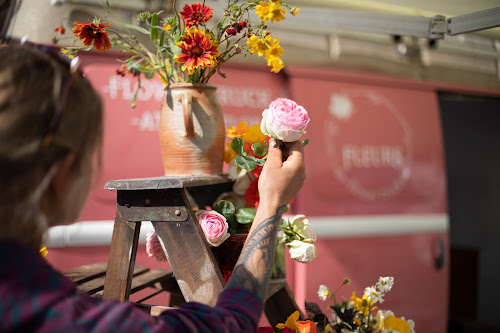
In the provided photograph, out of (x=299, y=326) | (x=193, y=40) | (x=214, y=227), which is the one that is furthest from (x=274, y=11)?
(x=299, y=326)

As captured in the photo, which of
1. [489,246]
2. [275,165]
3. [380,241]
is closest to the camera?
[275,165]

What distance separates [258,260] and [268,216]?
4.4 inches

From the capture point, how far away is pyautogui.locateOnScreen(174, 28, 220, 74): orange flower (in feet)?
3.88

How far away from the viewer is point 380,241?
275 centimetres

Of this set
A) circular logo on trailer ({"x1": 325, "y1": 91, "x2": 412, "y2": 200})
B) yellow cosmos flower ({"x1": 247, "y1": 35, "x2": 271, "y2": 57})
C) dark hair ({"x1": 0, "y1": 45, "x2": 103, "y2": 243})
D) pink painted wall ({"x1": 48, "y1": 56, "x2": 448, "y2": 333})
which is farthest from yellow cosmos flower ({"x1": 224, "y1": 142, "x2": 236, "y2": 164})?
circular logo on trailer ({"x1": 325, "y1": 91, "x2": 412, "y2": 200})

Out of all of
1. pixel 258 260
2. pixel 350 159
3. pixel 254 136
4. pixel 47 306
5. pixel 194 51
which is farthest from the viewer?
pixel 350 159

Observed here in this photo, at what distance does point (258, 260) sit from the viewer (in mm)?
965

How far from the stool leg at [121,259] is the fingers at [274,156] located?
0.37 metres

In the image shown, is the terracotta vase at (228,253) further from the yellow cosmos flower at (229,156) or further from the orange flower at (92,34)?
the orange flower at (92,34)

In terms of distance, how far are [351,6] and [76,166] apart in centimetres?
254

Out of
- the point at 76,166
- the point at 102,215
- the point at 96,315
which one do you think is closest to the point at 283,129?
the point at 76,166

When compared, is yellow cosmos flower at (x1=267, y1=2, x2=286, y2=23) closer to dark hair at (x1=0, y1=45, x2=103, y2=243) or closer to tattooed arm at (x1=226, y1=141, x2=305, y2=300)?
tattooed arm at (x1=226, y1=141, x2=305, y2=300)

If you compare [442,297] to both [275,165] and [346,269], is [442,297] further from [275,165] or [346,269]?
[275,165]

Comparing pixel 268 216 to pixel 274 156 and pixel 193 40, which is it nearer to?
pixel 274 156
